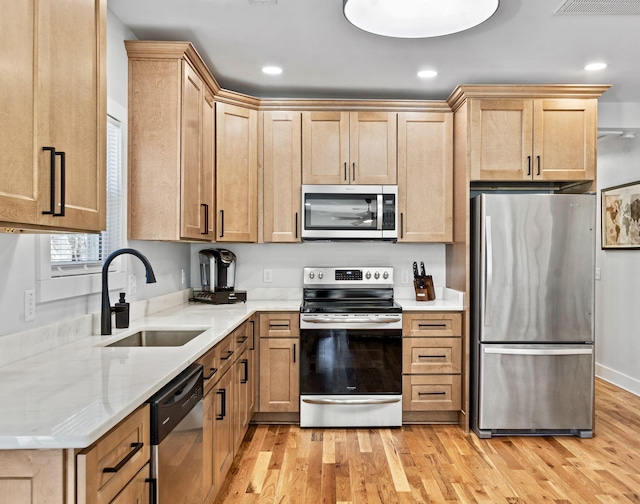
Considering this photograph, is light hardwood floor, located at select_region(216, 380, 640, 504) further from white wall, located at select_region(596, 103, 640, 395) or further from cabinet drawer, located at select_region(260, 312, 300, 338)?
white wall, located at select_region(596, 103, 640, 395)

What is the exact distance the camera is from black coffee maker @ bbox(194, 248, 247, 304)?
3.78m

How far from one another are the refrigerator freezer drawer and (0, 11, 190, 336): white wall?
2.25 m

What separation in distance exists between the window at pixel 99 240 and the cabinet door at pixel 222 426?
0.86m

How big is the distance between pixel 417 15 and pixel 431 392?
2493mm

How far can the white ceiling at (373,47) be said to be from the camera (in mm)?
2502

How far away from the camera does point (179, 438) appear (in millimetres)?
1659

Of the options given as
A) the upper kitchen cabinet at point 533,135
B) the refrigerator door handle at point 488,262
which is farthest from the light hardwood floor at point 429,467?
the upper kitchen cabinet at point 533,135

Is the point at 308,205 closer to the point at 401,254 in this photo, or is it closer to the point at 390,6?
the point at 401,254

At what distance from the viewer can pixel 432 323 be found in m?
3.49

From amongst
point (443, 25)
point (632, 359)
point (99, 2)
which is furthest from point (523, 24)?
point (632, 359)

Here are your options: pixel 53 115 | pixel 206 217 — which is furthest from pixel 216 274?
pixel 53 115

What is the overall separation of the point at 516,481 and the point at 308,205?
7.38 ft

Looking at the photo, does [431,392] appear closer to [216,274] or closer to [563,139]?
Answer: [216,274]

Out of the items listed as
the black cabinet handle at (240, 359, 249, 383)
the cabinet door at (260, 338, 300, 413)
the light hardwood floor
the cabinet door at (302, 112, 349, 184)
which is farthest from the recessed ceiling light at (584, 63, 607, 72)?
the black cabinet handle at (240, 359, 249, 383)
